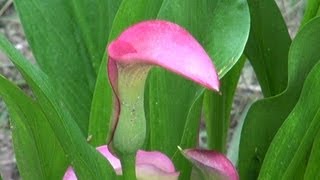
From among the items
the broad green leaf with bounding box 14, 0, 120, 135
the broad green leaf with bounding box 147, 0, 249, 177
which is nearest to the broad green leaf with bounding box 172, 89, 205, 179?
the broad green leaf with bounding box 147, 0, 249, 177

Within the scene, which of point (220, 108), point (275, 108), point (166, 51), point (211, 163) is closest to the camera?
point (166, 51)

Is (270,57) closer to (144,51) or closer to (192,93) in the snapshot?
(192,93)

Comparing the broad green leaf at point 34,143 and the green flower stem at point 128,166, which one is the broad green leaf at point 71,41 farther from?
the green flower stem at point 128,166

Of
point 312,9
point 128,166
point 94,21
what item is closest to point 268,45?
point 312,9

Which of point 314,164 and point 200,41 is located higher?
point 200,41

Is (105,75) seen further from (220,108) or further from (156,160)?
(220,108)

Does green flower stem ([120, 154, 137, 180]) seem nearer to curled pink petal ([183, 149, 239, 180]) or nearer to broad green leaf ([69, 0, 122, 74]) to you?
curled pink petal ([183, 149, 239, 180])
